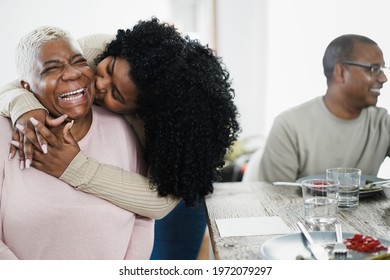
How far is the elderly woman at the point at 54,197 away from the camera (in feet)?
3.75

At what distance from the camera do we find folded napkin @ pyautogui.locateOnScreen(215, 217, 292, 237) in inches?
42.1

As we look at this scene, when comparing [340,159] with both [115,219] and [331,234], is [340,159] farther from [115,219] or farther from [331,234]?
[115,219]

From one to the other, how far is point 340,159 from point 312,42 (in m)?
0.35

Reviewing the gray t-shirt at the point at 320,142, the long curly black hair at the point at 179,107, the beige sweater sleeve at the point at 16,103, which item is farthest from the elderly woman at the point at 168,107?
the gray t-shirt at the point at 320,142

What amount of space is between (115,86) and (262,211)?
46 centimetres

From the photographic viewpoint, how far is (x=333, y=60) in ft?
4.64

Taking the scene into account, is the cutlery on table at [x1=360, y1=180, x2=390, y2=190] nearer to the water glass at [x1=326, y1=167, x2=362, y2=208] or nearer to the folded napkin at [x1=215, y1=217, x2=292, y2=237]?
the water glass at [x1=326, y1=167, x2=362, y2=208]

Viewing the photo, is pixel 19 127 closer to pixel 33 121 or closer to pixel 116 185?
pixel 33 121

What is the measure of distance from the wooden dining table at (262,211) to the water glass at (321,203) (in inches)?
1.1

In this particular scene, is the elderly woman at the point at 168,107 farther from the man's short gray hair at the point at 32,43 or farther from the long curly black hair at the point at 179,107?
the man's short gray hair at the point at 32,43

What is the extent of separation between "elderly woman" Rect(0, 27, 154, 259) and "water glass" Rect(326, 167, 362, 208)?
0.51 metres

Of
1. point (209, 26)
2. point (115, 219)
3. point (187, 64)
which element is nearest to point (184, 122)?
point (187, 64)

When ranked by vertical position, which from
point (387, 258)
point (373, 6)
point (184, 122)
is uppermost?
point (373, 6)
